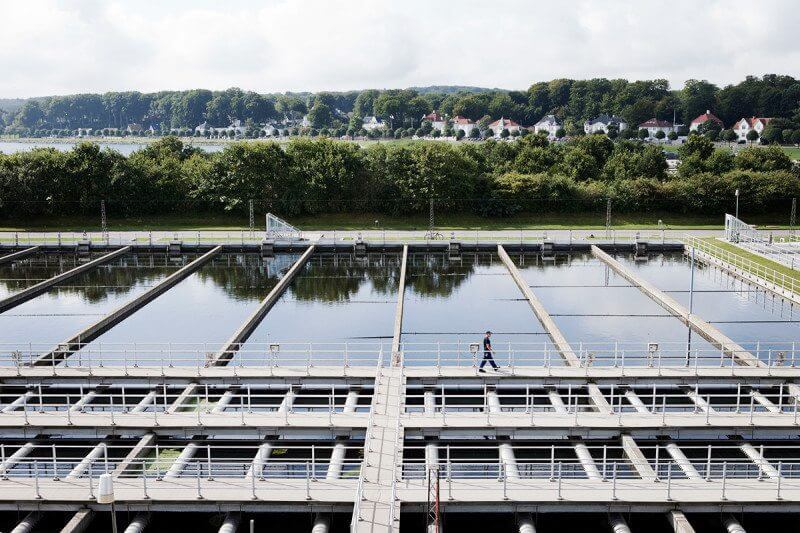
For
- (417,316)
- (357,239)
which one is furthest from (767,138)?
(417,316)

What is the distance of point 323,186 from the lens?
55938mm

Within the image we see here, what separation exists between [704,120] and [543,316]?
Result: 106334mm

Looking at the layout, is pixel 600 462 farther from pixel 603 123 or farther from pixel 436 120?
pixel 436 120

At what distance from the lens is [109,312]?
3130 centimetres

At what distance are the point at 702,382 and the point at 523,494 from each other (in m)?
8.78

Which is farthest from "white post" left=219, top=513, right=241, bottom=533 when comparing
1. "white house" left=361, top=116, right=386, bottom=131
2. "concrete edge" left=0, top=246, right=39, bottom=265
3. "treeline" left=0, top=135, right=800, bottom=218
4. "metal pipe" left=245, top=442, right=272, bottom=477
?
"white house" left=361, top=116, right=386, bottom=131

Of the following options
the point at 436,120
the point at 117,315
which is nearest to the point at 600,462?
the point at 117,315

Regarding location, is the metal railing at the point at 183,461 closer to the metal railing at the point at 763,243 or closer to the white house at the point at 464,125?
the metal railing at the point at 763,243

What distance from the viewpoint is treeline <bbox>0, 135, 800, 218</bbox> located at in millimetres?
55219

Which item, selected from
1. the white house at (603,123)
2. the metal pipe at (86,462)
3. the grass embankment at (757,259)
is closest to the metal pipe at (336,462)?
the metal pipe at (86,462)

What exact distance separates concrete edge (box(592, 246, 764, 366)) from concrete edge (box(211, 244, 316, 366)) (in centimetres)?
1354

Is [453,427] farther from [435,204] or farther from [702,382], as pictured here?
[435,204]

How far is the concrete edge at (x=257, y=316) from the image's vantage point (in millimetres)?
24156

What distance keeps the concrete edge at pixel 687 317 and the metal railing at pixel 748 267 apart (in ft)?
7.98
